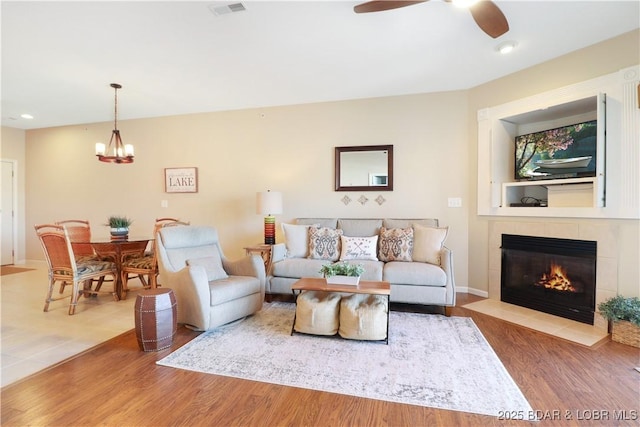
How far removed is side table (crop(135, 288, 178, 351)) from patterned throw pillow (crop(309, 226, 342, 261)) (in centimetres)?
178

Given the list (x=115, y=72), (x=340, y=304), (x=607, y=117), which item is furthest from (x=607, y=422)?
(x=115, y=72)

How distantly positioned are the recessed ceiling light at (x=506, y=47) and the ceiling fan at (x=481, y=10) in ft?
2.41

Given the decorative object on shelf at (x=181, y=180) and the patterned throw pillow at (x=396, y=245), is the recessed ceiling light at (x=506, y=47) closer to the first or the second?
the patterned throw pillow at (x=396, y=245)

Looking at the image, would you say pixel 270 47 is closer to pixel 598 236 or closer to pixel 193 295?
pixel 193 295

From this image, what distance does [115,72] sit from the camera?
3336 mm

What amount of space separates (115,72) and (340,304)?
3.60 m

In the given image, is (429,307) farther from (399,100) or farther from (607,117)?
(399,100)

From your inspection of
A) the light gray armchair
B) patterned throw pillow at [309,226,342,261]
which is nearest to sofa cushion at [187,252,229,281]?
the light gray armchair

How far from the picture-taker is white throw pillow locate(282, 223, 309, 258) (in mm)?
3740

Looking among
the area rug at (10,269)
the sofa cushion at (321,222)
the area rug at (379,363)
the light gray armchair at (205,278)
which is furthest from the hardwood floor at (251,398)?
the area rug at (10,269)

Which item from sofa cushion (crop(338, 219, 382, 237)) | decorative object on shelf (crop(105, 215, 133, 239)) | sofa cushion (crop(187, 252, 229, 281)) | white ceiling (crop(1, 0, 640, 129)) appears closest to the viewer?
white ceiling (crop(1, 0, 640, 129))

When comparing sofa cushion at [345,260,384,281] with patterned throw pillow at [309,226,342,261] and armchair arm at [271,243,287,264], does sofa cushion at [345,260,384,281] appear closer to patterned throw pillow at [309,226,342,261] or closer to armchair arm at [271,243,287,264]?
patterned throw pillow at [309,226,342,261]

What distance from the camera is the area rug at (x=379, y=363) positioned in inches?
68.6

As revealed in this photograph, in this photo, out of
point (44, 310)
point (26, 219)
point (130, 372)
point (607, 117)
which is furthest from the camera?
point (26, 219)
